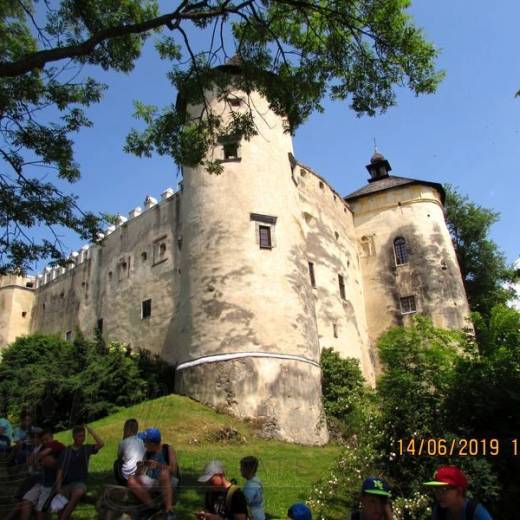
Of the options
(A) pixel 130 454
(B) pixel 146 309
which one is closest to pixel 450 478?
(A) pixel 130 454

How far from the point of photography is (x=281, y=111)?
11.9 metres

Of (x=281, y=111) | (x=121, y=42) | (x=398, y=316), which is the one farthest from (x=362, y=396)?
(x=121, y=42)

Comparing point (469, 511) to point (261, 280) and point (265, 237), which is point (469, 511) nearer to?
point (261, 280)

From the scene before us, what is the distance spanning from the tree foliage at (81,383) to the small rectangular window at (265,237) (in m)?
6.84

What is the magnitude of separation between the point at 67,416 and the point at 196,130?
13189mm

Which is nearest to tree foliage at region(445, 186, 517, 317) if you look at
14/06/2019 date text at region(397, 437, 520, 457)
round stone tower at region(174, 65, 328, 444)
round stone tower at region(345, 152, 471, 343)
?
round stone tower at region(345, 152, 471, 343)

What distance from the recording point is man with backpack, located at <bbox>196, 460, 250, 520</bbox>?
18.7 ft

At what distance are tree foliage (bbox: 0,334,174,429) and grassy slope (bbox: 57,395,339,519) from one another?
157cm

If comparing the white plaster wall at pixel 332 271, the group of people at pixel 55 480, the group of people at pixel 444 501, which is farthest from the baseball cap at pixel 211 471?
the white plaster wall at pixel 332 271

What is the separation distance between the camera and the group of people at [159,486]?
498 centimetres

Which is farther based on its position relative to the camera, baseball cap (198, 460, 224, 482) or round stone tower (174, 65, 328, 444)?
round stone tower (174, 65, 328, 444)

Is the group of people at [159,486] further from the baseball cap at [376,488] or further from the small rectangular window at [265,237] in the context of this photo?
the small rectangular window at [265,237]

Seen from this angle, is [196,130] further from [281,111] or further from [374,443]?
[374,443]

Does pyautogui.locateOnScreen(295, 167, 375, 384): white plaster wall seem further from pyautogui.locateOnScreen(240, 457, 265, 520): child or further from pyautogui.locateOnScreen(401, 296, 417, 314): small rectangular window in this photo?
pyautogui.locateOnScreen(240, 457, 265, 520): child
